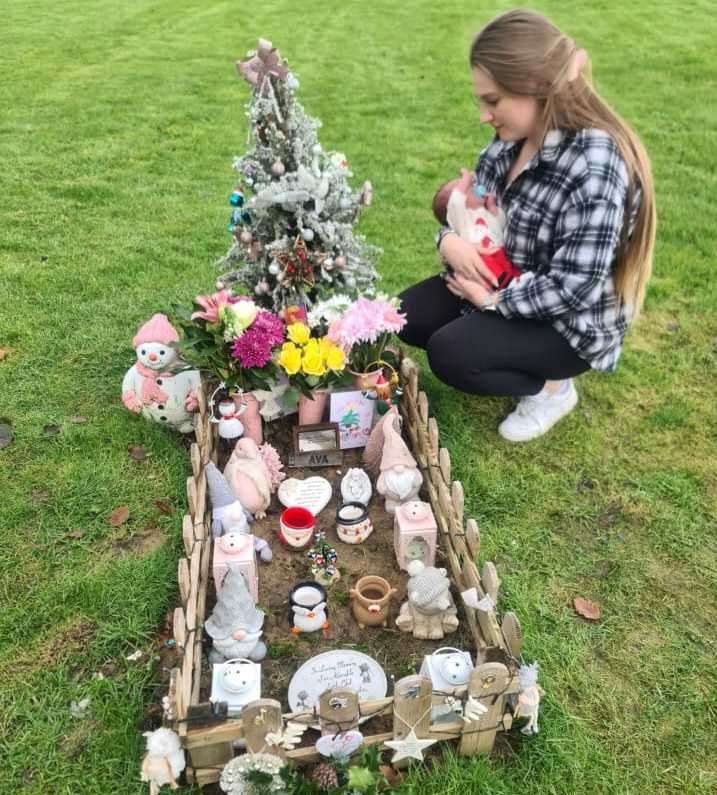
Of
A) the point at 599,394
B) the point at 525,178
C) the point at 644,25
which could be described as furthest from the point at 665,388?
the point at 644,25

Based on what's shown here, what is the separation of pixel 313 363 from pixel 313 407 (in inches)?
12.0

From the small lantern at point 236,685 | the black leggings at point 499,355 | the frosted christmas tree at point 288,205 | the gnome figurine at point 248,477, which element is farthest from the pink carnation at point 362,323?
the small lantern at point 236,685

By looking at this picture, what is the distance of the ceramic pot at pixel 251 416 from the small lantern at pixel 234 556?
0.72 metres

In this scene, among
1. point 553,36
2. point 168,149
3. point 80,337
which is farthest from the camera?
point 168,149

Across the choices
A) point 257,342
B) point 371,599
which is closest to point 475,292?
point 257,342

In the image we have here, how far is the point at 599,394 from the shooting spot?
3873 mm

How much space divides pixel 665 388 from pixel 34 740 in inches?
133

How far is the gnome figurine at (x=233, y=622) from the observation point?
239 cm

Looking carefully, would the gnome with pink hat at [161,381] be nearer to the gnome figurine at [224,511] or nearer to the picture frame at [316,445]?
the picture frame at [316,445]

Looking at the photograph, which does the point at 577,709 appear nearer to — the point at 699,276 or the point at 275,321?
the point at 275,321

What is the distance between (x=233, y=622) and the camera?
2.40 metres

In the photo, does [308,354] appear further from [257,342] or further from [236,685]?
[236,685]

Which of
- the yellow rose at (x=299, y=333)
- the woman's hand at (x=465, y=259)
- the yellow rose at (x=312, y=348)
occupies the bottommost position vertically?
the yellow rose at (x=312, y=348)

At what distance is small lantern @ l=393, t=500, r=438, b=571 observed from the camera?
2.73 meters
